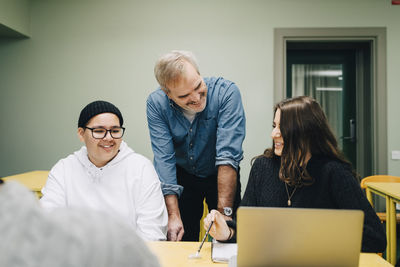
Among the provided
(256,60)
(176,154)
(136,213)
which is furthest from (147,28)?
(136,213)

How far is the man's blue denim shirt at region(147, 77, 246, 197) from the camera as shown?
166 cm

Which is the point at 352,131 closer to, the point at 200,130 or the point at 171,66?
the point at 200,130

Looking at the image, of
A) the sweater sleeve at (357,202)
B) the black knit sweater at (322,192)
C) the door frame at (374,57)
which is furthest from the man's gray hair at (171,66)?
the door frame at (374,57)

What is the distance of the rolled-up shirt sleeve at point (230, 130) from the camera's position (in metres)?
1.63

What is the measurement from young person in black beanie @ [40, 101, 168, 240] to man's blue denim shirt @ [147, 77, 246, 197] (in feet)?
0.40

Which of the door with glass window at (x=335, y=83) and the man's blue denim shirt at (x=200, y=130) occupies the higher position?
the door with glass window at (x=335, y=83)

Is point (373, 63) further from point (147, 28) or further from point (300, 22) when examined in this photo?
point (147, 28)

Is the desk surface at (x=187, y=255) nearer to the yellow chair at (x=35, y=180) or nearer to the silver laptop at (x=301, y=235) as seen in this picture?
the silver laptop at (x=301, y=235)

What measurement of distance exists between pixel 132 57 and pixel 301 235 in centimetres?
304

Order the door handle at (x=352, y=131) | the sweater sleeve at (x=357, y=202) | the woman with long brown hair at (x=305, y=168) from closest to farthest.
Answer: the sweater sleeve at (x=357, y=202), the woman with long brown hair at (x=305, y=168), the door handle at (x=352, y=131)

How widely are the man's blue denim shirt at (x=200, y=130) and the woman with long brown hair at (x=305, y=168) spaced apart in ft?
0.84

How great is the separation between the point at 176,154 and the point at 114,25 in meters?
2.13

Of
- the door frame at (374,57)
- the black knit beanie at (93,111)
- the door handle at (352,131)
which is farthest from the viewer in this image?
the door handle at (352,131)

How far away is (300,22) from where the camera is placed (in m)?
3.25
